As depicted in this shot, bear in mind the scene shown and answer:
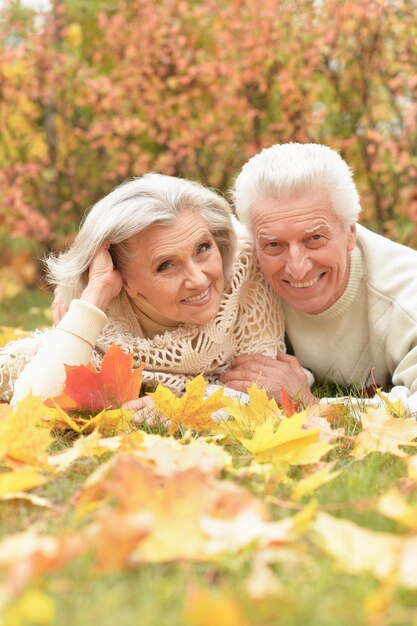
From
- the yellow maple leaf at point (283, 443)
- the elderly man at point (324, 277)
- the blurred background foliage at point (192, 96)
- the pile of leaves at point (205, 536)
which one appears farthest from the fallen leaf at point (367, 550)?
the blurred background foliage at point (192, 96)

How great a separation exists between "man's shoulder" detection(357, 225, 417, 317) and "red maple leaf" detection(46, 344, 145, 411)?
3.17 ft

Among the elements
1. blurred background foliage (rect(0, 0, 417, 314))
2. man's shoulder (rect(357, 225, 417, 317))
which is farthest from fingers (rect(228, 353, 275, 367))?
blurred background foliage (rect(0, 0, 417, 314))

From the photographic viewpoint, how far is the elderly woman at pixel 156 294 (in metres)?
2.69

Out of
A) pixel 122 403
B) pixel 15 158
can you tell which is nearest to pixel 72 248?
pixel 122 403

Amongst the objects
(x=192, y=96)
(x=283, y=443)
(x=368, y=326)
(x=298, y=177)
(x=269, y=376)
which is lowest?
(x=269, y=376)

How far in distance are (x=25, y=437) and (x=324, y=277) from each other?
139 cm

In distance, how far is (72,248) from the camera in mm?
2887

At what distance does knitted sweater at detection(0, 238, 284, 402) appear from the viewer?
106 inches

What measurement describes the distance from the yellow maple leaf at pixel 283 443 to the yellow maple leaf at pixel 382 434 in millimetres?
162

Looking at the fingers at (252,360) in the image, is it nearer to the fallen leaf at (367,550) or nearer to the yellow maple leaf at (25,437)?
the yellow maple leaf at (25,437)

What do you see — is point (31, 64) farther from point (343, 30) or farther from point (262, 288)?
point (262, 288)

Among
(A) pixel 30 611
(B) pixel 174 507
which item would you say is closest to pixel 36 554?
(A) pixel 30 611

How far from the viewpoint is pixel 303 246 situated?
2750 mm

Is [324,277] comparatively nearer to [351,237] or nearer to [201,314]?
[351,237]
